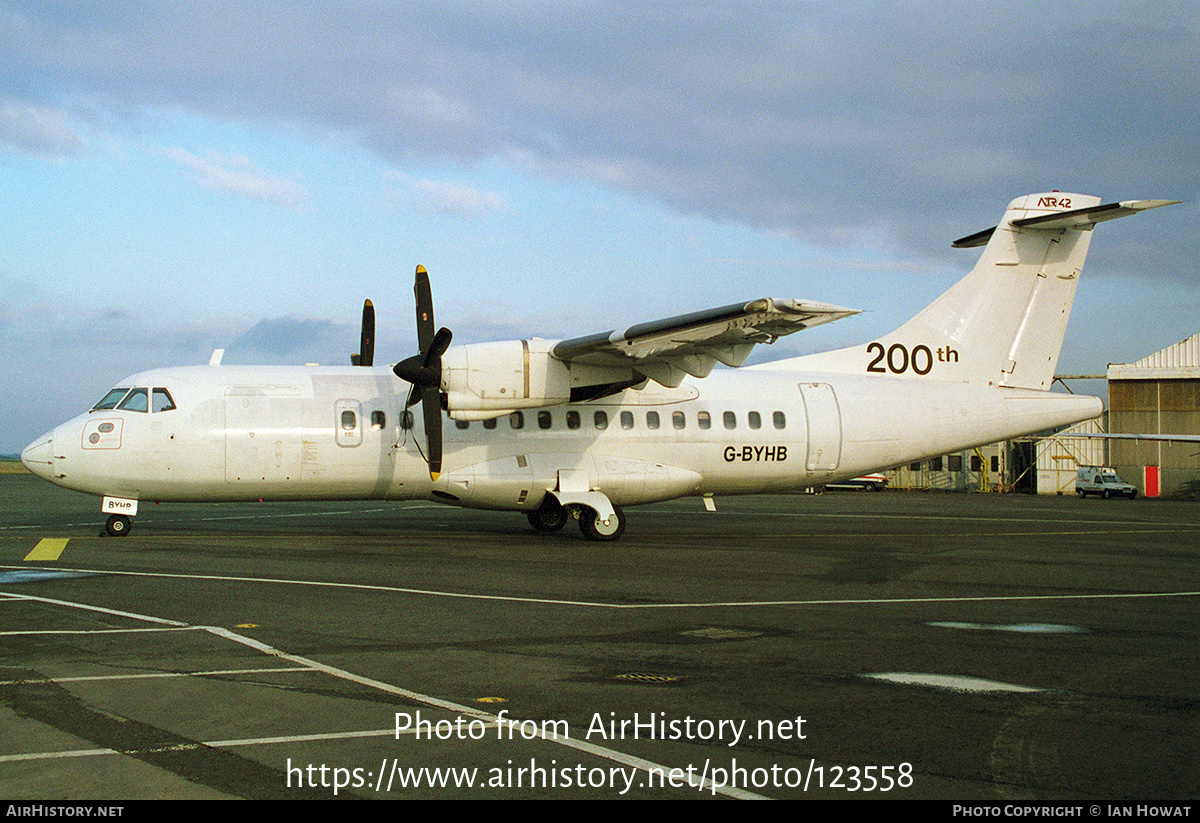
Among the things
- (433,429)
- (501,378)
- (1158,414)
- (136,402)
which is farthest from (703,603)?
(1158,414)

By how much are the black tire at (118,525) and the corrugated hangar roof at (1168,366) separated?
5406 centimetres

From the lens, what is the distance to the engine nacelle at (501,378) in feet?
56.0

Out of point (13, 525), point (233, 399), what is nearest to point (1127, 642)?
point (233, 399)

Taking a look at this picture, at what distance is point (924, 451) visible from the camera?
2128 cm

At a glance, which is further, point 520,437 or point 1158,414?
point 1158,414

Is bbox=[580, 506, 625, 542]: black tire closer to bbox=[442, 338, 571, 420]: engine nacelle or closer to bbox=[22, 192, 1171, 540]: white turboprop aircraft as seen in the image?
bbox=[22, 192, 1171, 540]: white turboprop aircraft

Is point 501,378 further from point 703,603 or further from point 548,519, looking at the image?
point 703,603

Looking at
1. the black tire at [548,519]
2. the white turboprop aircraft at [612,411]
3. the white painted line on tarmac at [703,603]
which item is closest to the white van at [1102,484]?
the white turboprop aircraft at [612,411]

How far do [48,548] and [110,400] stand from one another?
326 cm

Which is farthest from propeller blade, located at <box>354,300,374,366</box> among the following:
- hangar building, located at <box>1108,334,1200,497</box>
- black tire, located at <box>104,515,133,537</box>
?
hangar building, located at <box>1108,334,1200,497</box>

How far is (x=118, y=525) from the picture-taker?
59.9 ft

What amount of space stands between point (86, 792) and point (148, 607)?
20.2ft

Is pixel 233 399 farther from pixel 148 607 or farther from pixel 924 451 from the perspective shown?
pixel 924 451

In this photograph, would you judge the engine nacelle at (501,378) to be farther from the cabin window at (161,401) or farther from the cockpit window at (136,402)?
the cockpit window at (136,402)
